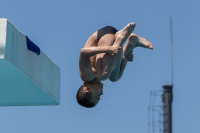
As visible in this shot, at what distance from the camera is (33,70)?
16.4m

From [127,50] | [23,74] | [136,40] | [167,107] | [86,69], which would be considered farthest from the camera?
[167,107]

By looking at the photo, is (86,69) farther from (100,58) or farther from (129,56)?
(129,56)

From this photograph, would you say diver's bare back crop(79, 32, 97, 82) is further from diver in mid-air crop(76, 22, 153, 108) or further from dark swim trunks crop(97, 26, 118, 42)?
dark swim trunks crop(97, 26, 118, 42)

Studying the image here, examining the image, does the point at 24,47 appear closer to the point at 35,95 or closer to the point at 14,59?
the point at 14,59

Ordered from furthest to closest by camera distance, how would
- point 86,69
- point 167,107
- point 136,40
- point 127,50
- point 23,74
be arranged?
point 167,107, point 23,74, point 127,50, point 136,40, point 86,69

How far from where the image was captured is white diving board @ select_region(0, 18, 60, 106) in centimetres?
1474

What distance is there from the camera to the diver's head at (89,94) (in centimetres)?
1318

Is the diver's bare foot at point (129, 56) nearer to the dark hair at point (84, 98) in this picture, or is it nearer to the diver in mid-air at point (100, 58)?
the diver in mid-air at point (100, 58)

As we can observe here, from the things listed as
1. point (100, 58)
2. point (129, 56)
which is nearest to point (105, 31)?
point (129, 56)

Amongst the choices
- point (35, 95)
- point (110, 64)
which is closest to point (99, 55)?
point (110, 64)

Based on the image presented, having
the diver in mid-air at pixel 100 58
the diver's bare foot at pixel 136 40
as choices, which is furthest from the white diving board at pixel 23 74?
the diver's bare foot at pixel 136 40

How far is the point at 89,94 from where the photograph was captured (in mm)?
13172

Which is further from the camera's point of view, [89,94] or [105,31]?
[105,31]

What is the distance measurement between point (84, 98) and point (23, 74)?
9.81ft
